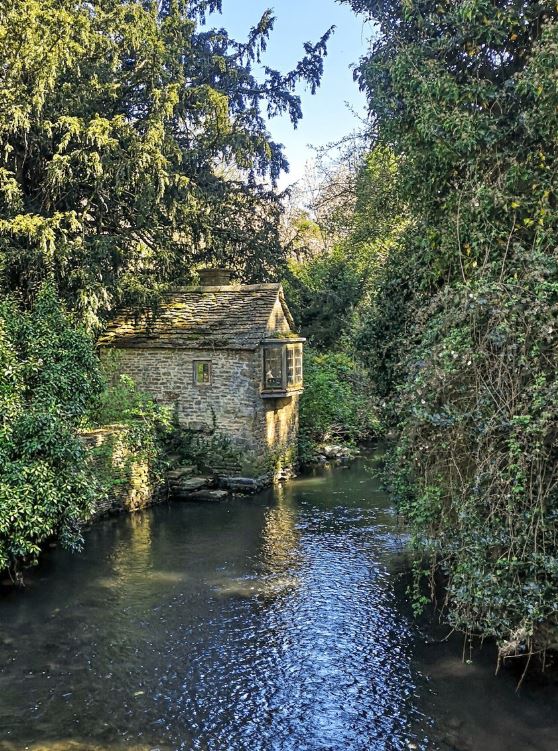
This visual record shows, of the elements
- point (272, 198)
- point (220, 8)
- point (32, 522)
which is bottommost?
point (32, 522)

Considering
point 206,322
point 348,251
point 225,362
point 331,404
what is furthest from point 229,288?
point 331,404

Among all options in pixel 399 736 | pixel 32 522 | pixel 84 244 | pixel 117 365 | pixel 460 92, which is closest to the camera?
pixel 399 736

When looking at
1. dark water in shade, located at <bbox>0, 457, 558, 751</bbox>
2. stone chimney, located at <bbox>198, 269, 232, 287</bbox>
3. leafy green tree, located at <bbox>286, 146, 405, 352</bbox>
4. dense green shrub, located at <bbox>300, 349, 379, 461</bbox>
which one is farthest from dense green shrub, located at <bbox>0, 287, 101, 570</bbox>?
dense green shrub, located at <bbox>300, 349, 379, 461</bbox>

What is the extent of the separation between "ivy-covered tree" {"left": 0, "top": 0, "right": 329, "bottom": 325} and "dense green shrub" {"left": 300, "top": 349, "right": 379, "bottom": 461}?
4135 mm

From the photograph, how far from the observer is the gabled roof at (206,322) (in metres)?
18.2

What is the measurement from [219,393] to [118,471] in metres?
3.74

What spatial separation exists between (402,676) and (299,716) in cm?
163

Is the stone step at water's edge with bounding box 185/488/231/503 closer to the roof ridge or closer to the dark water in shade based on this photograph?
the dark water in shade

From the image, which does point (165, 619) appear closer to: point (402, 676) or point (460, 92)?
point (402, 676)

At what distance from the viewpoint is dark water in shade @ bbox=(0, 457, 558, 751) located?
7398mm

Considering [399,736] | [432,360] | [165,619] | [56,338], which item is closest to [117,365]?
[56,338]

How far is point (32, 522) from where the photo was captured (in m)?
10.7

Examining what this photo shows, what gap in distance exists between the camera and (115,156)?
16859 millimetres

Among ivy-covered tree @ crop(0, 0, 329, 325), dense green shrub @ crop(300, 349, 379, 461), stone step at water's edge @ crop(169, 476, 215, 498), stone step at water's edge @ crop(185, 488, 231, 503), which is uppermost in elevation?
ivy-covered tree @ crop(0, 0, 329, 325)
